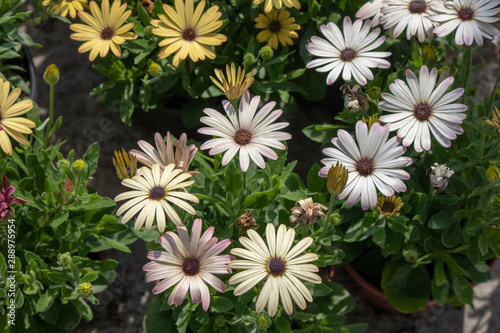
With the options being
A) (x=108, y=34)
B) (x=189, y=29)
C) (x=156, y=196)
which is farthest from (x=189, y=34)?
(x=156, y=196)

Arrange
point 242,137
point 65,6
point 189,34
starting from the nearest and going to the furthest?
point 242,137
point 189,34
point 65,6

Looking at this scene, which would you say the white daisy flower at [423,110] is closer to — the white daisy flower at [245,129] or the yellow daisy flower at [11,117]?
the white daisy flower at [245,129]

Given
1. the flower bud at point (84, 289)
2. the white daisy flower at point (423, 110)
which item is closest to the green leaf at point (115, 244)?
the flower bud at point (84, 289)

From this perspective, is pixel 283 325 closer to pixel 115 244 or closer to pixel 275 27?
pixel 115 244

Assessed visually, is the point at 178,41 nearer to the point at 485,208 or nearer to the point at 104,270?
the point at 104,270

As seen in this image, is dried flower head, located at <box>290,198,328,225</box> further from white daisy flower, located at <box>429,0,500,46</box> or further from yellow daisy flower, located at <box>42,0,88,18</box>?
yellow daisy flower, located at <box>42,0,88,18</box>

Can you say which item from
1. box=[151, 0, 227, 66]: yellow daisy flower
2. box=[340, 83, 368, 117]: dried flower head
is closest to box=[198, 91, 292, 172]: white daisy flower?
box=[340, 83, 368, 117]: dried flower head
